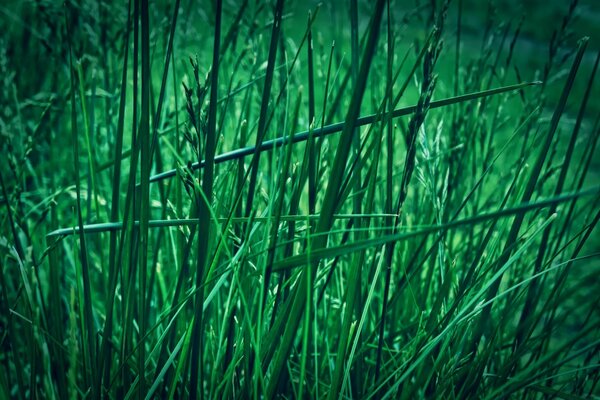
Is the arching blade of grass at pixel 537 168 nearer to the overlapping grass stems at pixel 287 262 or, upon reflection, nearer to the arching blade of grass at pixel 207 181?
the overlapping grass stems at pixel 287 262

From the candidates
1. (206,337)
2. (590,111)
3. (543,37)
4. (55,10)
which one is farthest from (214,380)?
(543,37)

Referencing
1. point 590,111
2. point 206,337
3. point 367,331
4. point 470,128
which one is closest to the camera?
point 206,337

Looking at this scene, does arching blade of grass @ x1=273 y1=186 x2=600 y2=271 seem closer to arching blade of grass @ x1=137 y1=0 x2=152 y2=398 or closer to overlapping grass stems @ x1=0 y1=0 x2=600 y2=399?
overlapping grass stems @ x1=0 y1=0 x2=600 y2=399

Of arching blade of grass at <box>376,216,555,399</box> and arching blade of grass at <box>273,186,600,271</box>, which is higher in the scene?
arching blade of grass at <box>273,186,600,271</box>

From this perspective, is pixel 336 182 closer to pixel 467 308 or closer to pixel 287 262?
pixel 287 262

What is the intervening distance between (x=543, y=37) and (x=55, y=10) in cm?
326

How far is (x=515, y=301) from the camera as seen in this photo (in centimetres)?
63

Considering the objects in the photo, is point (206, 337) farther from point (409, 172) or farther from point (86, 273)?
point (409, 172)

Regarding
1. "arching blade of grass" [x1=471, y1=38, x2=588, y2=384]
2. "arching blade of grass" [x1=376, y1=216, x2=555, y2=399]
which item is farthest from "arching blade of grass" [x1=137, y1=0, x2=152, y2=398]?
"arching blade of grass" [x1=471, y1=38, x2=588, y2=384]

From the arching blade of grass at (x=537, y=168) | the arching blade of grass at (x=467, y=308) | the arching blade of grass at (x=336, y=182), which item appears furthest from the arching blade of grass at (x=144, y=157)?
the arching blade of grass at (x=537, y=168)

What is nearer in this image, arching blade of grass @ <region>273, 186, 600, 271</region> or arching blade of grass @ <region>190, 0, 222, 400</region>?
arching blade of grass @ <region>273, 186, 600, 271</region>

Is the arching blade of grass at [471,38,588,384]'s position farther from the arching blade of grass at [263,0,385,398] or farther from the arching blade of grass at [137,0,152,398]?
the arching blade of grass at [137,0,152,398]

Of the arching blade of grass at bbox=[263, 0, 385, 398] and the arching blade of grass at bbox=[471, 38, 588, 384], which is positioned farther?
the arching blade of grass at bbox=[471, 38, 588, 384]

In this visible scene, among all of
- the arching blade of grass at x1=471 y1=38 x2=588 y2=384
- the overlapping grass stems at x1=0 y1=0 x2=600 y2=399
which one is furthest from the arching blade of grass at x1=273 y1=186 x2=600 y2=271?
the arching blade of grass at x1=471 y1=38 x2=588 y2=384
